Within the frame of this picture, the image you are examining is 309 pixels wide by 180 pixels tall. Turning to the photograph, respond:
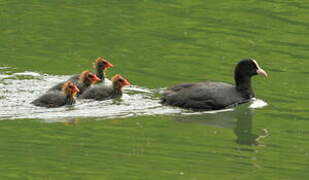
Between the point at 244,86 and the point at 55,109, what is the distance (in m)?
3.33

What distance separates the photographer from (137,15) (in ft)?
79.3

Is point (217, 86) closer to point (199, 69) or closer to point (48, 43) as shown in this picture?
point (199, 69)

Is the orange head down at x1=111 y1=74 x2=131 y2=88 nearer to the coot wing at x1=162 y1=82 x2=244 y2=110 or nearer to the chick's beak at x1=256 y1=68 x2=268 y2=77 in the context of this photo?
the coot wing at x1=162 y1=82 x2=244 y2=110

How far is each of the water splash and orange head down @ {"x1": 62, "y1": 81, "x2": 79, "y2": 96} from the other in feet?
0.79

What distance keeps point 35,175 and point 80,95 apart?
5.91 meters

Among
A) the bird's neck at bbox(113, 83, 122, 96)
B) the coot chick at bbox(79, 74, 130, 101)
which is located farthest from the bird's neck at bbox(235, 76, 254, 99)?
the bird's neck at bbox(113, 83, 122, 96)

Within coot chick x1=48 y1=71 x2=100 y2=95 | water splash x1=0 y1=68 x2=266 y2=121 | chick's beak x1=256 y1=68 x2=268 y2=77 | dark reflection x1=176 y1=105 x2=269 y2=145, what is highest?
chick's beak x1=256 y1=68 x2=268 y2=77

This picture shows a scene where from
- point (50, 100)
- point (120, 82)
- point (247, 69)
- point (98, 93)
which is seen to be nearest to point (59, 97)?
point (50, 100)

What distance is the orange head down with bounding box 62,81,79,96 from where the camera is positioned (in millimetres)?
16328

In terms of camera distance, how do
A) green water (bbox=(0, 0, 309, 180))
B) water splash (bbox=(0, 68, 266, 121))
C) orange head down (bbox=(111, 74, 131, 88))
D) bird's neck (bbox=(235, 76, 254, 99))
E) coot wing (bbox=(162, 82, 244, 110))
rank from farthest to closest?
orange head down (bbox=(111, 74, 131, 88)), bird's neck (bbox=(235, 76, 254, 99)), coot wing (bbox=(162, 82, 244, 110)), water splash (bbox=(0, 68, 266, 121)), green water (bbox=(0, 0, 309, 180))

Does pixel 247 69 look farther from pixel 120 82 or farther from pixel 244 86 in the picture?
pixel 120 82

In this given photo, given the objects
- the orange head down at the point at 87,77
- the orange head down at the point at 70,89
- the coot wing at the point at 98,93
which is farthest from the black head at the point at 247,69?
the orange head down at the point at 70,89

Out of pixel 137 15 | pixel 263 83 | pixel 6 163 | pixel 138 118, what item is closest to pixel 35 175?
pixel 6 163

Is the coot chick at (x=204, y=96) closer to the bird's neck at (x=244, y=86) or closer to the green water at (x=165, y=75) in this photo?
the bird's neck at (x=244, y=86)
